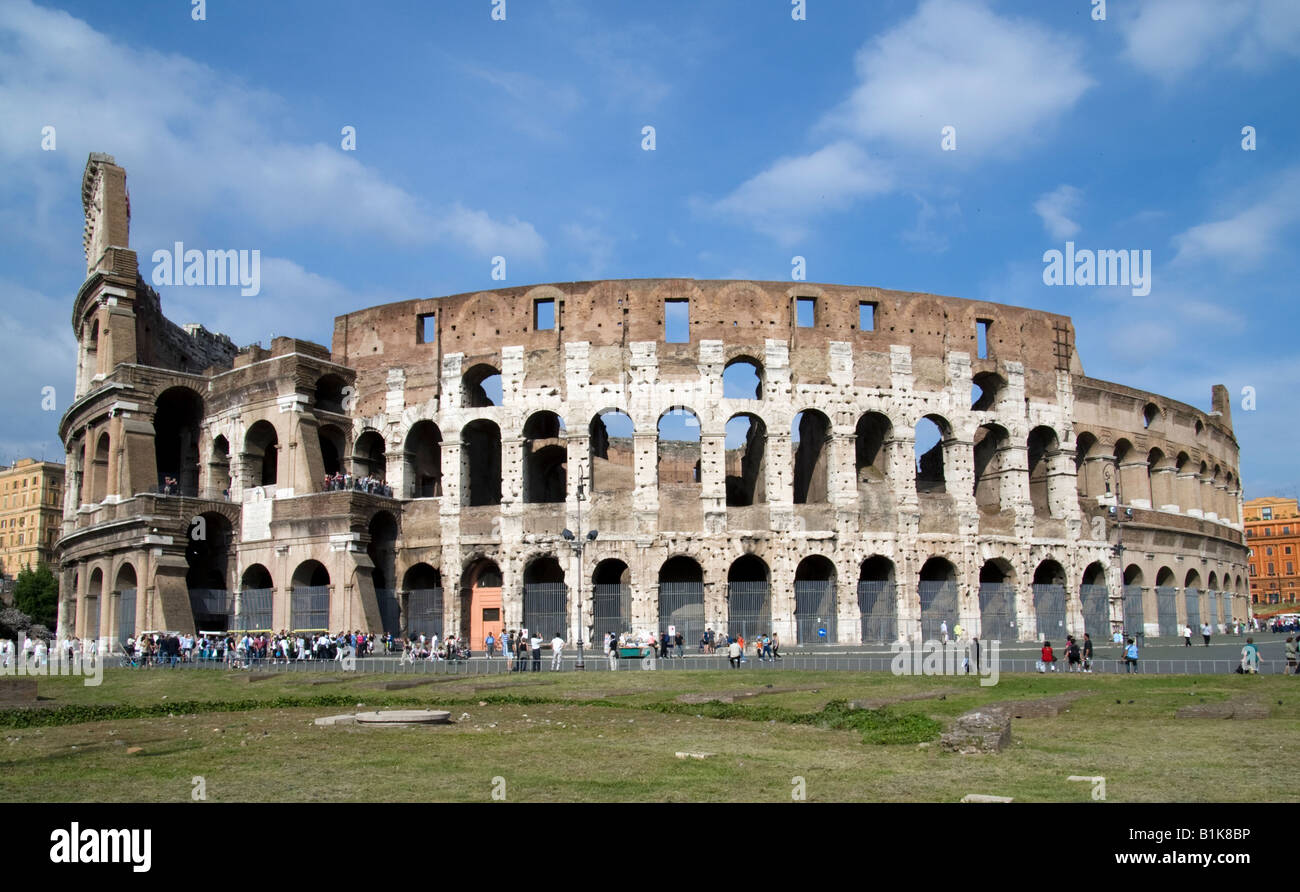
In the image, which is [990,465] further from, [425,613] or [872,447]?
[425,613]

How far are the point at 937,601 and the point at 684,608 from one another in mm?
8728

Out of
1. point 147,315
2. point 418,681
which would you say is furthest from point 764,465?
point 147,315

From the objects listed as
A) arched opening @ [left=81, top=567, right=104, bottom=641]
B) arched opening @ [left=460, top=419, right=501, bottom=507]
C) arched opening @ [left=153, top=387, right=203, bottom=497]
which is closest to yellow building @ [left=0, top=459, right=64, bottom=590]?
arched opening @ [left=153, top=387, right=203, bottom=497]

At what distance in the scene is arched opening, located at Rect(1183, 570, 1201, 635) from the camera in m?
45.5

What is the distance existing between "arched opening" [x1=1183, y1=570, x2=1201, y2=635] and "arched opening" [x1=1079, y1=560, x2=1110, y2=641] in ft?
22.5

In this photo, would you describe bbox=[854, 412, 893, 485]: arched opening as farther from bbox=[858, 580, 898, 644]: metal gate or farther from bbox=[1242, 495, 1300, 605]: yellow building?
bbox=[1242, 495, 1300, 605]: yellow building

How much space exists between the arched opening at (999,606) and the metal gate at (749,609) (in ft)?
25.0

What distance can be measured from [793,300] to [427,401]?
1301 centimetres

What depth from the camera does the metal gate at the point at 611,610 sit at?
3506cm

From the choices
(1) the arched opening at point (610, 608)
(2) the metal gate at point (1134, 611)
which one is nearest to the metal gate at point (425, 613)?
(1) the arched opening at point (610, 608)

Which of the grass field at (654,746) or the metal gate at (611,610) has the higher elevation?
the metal gate at (611,610)

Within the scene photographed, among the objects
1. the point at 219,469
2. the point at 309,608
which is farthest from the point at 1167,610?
the point at 219,469

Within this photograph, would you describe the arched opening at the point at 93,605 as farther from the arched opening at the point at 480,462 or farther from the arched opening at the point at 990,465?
the arched opening at the point at 990,465
